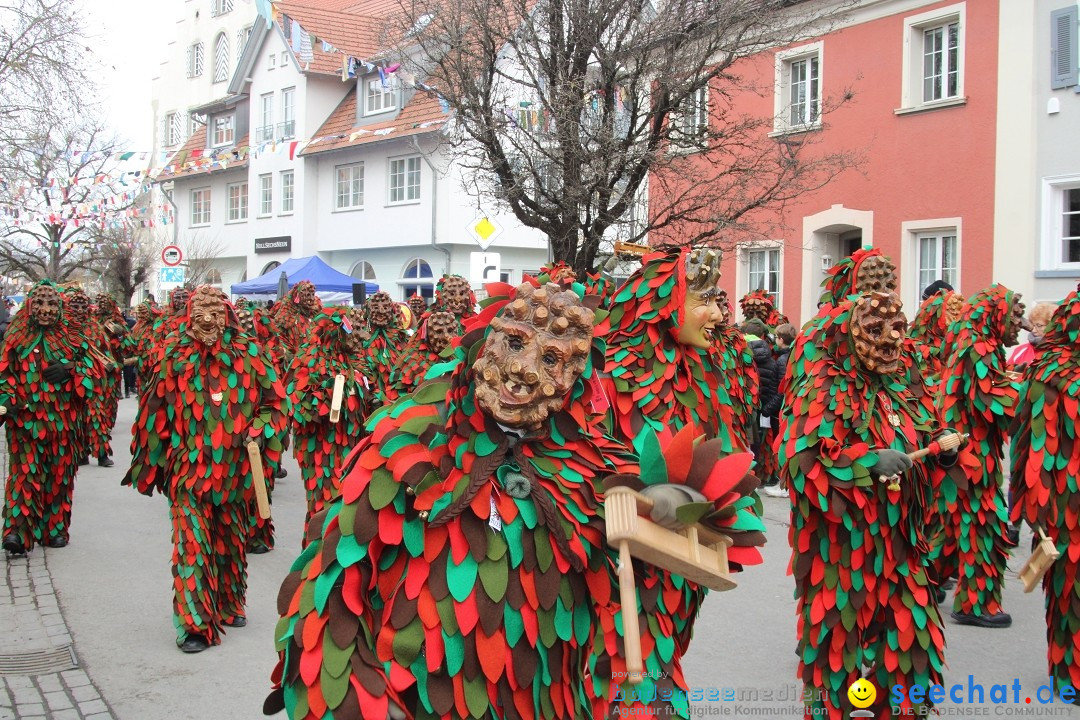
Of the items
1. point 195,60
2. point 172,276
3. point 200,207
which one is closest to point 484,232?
point 172,276

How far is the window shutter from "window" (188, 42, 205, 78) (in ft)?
124

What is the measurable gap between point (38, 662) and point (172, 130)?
45.3m

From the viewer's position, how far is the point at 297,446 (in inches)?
342

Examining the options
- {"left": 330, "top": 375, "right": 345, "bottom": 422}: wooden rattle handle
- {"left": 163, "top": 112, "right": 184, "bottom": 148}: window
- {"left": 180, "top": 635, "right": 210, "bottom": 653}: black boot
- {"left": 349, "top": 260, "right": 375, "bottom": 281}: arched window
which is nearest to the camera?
{"left": 180, "top": 635, "right": 210, "bottom": 653}: black boot

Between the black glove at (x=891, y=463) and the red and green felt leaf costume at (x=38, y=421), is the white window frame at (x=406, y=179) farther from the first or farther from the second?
the black glove at (x=891, y=463)

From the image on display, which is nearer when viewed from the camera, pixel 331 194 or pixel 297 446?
pixel 297 446

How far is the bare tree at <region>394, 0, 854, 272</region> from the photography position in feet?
42.5

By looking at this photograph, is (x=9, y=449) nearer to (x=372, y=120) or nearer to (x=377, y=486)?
(x=377, y=486)

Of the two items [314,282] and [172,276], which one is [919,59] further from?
[172,276]

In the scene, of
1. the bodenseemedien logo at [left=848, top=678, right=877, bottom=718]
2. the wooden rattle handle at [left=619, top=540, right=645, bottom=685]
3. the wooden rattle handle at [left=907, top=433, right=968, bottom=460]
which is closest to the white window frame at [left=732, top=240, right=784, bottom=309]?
the wooden rattle handle at [left=907, top=433, right=968, bottom=460]

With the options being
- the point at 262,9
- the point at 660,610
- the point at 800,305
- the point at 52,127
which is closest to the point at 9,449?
the point at 660,610

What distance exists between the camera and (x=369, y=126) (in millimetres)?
32312

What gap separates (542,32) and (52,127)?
9349mm

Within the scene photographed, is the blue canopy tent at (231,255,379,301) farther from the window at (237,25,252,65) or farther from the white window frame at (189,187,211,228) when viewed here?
the window at (237,25,252,65)
